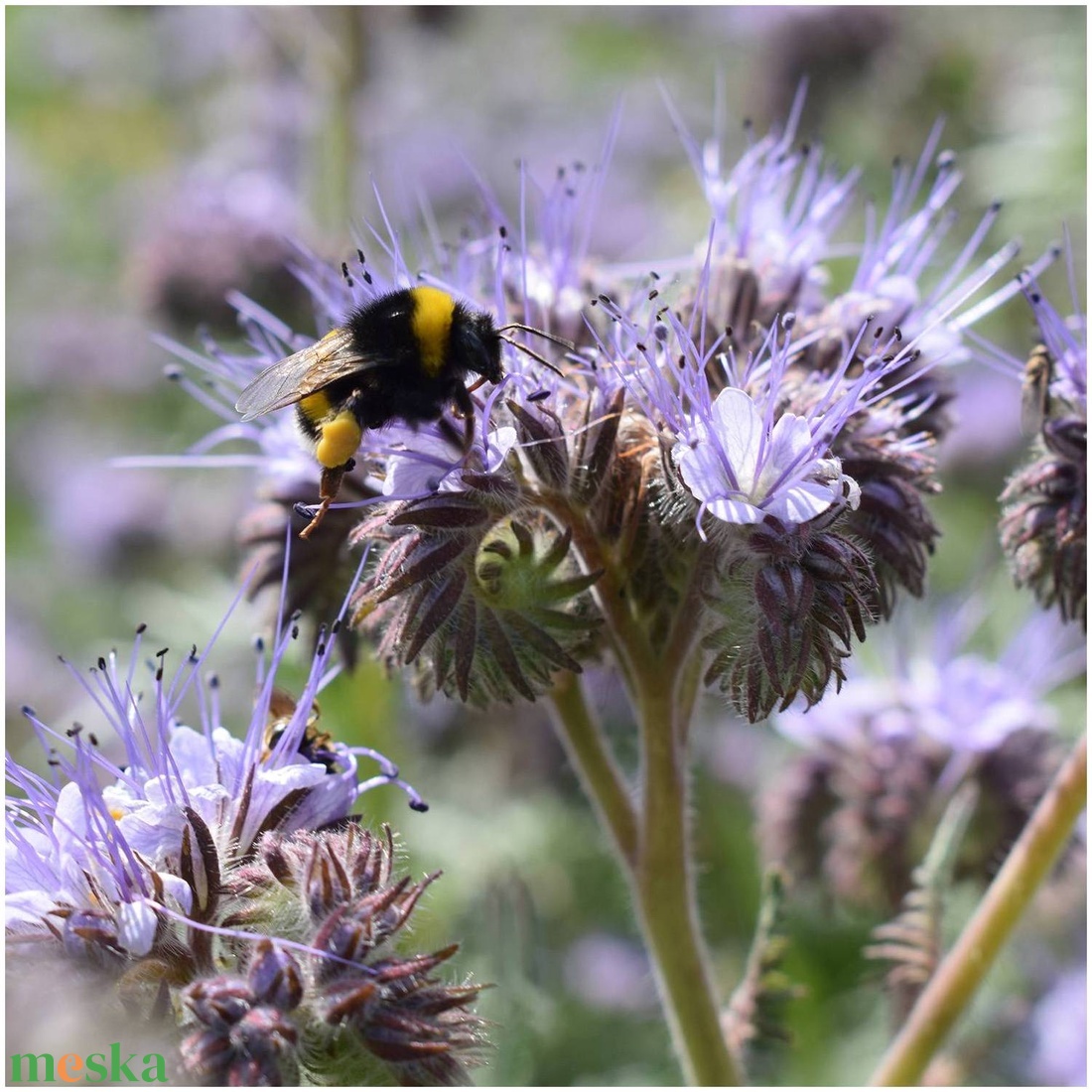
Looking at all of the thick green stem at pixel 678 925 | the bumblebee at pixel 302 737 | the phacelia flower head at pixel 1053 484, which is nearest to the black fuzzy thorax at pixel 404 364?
the bumblebee at pixel 302 737

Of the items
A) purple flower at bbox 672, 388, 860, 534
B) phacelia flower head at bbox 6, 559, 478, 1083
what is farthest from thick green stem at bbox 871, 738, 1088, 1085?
phacelia flower head at bbox 6, 559, 478, 1083

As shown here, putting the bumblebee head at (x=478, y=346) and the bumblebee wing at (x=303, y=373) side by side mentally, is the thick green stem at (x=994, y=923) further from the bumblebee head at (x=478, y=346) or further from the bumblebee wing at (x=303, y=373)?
the bumblebee wing at (x=303, y=373)

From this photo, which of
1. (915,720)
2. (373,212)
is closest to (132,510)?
(373,212)

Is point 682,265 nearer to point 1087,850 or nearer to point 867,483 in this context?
point 867,483

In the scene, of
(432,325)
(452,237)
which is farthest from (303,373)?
(452,237)

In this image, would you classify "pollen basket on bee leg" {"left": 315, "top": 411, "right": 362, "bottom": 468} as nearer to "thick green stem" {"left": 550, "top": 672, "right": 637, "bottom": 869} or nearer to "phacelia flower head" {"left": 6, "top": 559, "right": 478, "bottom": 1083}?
"phacelia flower head" {"left": 6, "top": 559, "right": 478, "bottom": 1083}

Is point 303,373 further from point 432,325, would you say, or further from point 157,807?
point 157,807
